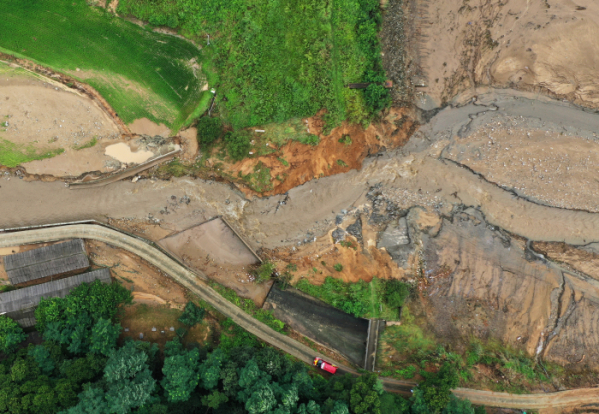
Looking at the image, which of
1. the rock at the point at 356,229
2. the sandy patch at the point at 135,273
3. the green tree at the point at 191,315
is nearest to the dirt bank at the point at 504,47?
the rock at the point at 356,229

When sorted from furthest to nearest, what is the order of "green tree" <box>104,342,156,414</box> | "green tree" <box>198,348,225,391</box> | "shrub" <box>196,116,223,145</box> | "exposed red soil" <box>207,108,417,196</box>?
"exposed red soil" <box>207,108,417,196</box> → "shrub" <box>196,116,223,145</box> → "green tree" <box>198,348,225,391</box> → "green tree" <box>104,342,156,414</box>

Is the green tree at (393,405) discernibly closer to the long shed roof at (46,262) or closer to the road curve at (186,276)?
the road curve at (186,276)

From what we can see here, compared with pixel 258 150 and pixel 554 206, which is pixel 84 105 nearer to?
pixel 258 150

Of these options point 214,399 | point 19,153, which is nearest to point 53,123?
point 19,153

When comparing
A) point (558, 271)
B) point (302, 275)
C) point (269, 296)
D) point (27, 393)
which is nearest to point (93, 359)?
point (27, 393)

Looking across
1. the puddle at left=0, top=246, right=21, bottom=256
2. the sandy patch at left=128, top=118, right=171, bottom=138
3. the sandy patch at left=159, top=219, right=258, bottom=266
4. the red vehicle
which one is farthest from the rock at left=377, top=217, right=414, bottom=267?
the puddle at left=0, top=246, right=21, bottom=256

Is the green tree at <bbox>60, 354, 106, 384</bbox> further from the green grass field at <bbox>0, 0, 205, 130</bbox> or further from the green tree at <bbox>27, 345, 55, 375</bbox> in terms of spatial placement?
the green grass field at <bbox>0, 0, 205, 130</bbox>
